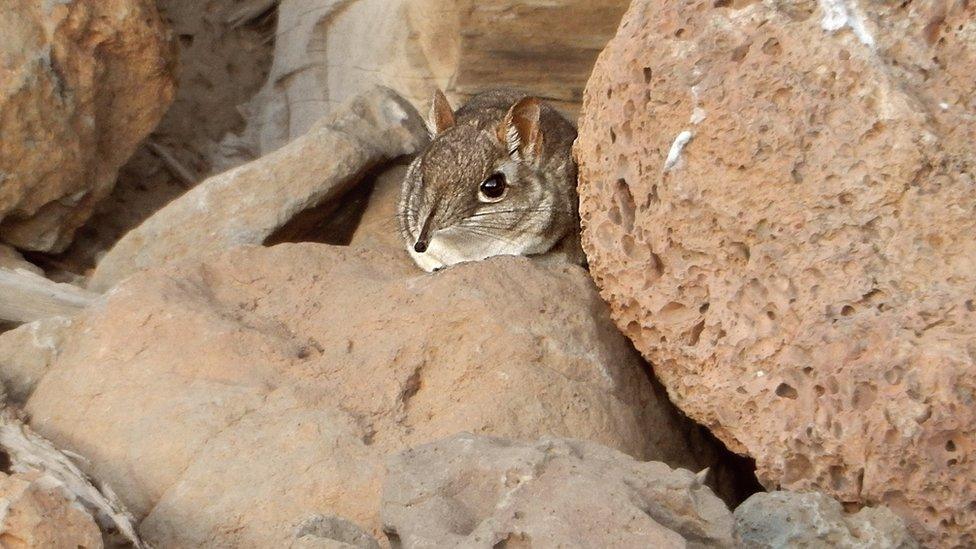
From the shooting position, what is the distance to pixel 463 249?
5.83m

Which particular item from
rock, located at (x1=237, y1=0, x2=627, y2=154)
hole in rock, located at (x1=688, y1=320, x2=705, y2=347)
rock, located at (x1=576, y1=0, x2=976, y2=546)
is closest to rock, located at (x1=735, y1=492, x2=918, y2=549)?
rock, located at (x1=576, y1=0, x2=976, y2=546)

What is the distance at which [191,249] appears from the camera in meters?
6.00

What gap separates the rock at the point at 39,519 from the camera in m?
3.23

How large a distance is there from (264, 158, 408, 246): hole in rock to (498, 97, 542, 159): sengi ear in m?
0.75

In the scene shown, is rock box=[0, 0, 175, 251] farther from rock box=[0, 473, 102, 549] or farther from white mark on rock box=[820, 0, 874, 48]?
white mark on rock box=[820, 0, 874, 48]

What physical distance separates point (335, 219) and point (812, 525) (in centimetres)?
Answer: 335

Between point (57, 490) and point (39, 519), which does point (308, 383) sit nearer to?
point (57, 490)

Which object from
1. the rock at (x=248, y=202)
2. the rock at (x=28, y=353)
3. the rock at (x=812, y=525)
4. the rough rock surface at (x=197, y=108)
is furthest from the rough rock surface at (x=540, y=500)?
the rough rock surface at (x=197, y=108)

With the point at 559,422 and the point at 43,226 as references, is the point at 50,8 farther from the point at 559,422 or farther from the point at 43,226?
the point at 559,422

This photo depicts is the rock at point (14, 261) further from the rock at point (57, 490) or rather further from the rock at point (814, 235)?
the rock at point (814, 235)

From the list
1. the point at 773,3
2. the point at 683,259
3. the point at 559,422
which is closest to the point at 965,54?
the point at 773,3

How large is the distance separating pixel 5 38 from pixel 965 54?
4.08 m

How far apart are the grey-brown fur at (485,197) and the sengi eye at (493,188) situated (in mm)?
14

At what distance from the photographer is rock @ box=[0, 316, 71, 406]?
4754 millimetres
